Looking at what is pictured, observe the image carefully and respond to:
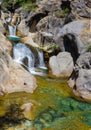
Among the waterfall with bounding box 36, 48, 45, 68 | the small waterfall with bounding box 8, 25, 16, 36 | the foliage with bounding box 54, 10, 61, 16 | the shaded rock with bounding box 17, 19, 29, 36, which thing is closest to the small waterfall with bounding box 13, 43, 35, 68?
the waterfall with bounding box 36, 48, 45, 68

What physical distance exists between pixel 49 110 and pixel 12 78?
136 inches

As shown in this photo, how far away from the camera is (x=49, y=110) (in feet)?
41.3

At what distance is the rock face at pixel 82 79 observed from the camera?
14867 millimetres

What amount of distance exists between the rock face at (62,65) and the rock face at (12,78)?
353 centimetres

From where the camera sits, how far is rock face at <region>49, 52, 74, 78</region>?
18.6m

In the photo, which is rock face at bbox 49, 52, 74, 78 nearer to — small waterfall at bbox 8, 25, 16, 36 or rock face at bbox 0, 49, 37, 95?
rock face at bbox 0, 49, 37, 95

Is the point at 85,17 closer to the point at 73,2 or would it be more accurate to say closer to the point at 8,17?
the point at 73,2

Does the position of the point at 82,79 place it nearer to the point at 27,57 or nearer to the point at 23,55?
the point at 27,57

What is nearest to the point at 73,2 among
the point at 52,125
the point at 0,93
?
the point at 0,93

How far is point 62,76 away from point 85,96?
13.4 ft

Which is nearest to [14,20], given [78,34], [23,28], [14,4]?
[23,28]

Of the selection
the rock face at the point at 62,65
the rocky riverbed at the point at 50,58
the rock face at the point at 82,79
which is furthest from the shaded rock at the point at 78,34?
the rock face at the point at 82,79

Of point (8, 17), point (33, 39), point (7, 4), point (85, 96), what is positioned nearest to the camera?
point (85, 96)

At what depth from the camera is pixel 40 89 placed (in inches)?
601
